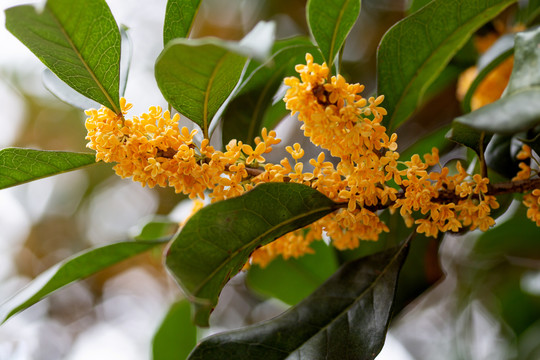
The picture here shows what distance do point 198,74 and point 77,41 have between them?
210mm

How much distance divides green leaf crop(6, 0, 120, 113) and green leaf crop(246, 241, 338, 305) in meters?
0.82

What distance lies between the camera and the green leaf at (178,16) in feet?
3.02

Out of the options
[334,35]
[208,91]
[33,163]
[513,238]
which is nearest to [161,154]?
[208,91]

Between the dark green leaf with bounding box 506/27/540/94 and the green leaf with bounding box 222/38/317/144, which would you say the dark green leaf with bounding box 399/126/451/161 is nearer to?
the green leaf with bounding box 222/38/317/144

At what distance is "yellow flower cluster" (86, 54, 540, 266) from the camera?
0.77 m

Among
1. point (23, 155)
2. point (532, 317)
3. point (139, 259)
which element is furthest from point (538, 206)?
point (139, 259)

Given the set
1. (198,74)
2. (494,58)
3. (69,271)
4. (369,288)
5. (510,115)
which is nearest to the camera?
(510,115)

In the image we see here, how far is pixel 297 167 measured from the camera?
87cm

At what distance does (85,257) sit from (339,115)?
27.2 inches

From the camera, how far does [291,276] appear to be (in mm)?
1510

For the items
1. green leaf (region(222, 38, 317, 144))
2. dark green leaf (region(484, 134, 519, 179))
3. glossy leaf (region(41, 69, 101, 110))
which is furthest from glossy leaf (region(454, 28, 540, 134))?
glossy leaf (region(41, 69, 101, 110))

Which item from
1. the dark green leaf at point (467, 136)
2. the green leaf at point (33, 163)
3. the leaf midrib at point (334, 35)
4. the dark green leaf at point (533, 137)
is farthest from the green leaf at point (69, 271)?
the dark green leaf at point (533, 137)

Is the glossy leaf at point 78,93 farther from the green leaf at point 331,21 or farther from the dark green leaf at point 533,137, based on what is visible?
the dark green leaf at point 533,137

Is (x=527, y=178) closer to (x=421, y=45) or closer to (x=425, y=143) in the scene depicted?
(x=421, y=45)
